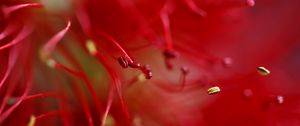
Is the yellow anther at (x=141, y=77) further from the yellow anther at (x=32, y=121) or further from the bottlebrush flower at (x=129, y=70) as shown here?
the yellow anther at (x=32, y=121)

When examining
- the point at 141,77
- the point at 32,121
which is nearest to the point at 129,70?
the point at 141,77

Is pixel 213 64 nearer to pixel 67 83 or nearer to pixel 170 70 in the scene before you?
pixel 170 70

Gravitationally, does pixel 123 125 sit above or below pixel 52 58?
below

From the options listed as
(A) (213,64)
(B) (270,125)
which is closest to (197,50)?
(A) (213,64)

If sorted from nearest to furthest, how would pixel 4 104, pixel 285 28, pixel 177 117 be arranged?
pixel 4 104
pixel 177 117
pixel 285 28

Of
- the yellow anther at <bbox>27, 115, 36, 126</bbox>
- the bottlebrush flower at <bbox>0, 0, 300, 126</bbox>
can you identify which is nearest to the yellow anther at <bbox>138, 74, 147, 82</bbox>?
the bottlebrush flower at <bbox>0, 0, 300, 126</bbox>

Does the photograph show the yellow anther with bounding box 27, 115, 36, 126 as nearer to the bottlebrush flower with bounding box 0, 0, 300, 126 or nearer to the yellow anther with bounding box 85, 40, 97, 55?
the bottlebrush flower with bounding box 0, 0, 300, 126

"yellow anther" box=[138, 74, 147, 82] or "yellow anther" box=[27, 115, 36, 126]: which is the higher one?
"yellow anther" box=[27, 115, 36, 126]

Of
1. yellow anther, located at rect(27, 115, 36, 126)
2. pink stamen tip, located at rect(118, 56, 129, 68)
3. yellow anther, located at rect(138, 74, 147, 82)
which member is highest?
pink stamen tip, located at rect(118, 56, 129, 68)
